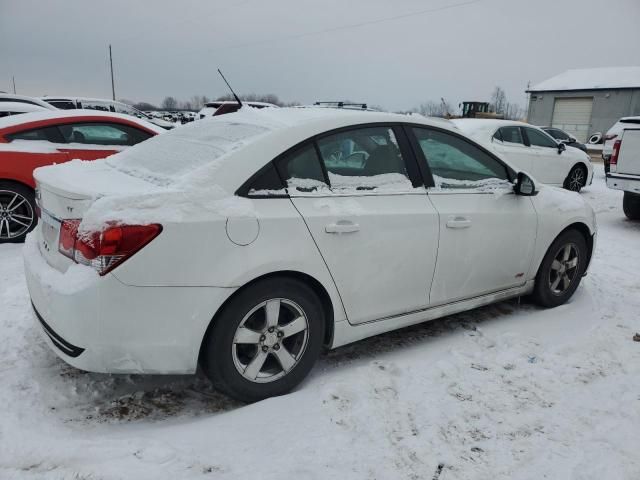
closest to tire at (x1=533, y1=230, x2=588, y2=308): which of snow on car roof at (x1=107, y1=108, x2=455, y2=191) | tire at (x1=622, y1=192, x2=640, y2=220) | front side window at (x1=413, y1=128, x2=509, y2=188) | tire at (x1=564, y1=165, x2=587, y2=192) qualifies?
front side window at (x1=413, y1=128, x2=509, y2=188)

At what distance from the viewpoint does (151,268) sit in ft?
7.77

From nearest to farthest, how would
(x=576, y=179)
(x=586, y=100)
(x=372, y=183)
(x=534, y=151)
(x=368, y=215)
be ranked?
(x=368, y=215) < (x=372, y=183) < (x=534, y=151) < (x=576, y=179) < (x=586, y=100)

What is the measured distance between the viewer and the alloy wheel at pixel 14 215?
231 inches

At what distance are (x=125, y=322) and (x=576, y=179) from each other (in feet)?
38.1

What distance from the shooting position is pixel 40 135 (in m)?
6.22

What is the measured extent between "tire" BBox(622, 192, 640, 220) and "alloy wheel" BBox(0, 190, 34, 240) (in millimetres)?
9227

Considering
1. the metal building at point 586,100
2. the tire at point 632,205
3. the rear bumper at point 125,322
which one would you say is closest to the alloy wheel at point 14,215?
the rear bumper at point 125,322

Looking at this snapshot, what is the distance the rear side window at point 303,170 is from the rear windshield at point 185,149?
24cm

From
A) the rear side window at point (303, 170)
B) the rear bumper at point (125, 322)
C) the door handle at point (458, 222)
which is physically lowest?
the rear bumper at point (125, 322)

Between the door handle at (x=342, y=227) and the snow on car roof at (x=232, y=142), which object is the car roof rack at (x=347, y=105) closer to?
the snow on car roof at (x=232, y=142)

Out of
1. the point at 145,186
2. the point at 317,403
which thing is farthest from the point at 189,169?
the point at 317,403

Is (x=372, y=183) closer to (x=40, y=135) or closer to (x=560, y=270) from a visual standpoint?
(x=560, y=270)

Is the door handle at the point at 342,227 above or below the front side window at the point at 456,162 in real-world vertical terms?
below

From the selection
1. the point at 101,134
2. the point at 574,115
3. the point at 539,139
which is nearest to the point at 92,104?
the point at 101,134
